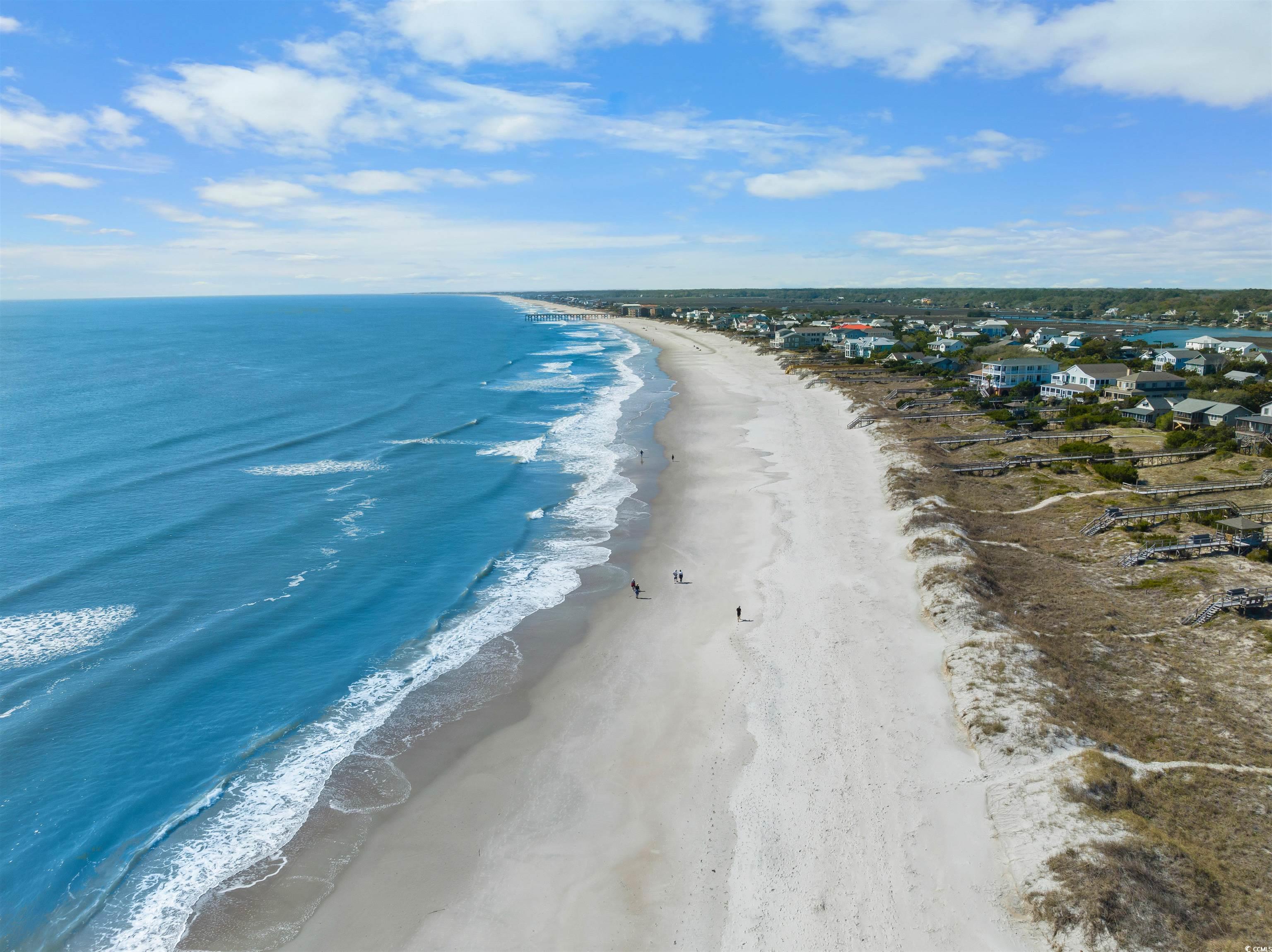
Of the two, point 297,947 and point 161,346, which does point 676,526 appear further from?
point 161,346

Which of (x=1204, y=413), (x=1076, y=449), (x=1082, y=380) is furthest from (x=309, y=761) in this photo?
(x=1082, y=380)

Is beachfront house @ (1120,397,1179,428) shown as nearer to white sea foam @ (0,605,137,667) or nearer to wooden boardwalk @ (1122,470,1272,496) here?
wooden boardwalk @ (1122,470,1272,496)

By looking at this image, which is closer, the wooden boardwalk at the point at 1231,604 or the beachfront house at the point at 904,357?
the wooden boardwalk at the point at 1231,604

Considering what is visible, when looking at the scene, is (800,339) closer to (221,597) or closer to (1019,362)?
(1019,362)

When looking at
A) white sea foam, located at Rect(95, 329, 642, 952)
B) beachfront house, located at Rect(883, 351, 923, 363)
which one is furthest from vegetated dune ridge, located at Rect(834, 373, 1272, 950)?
beachfront house, located at Rect(883, 351, 923, 363)

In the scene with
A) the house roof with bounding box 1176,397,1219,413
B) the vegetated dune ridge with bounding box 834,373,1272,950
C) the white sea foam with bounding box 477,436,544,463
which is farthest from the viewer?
the white sea foam with bounding box 477,436,544,463

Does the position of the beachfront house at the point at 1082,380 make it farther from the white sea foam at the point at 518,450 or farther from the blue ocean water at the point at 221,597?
the white sea foam at the point at 518,450

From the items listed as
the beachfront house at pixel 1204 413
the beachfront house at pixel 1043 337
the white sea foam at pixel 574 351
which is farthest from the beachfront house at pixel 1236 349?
the white sea foam at pixel 574 351
